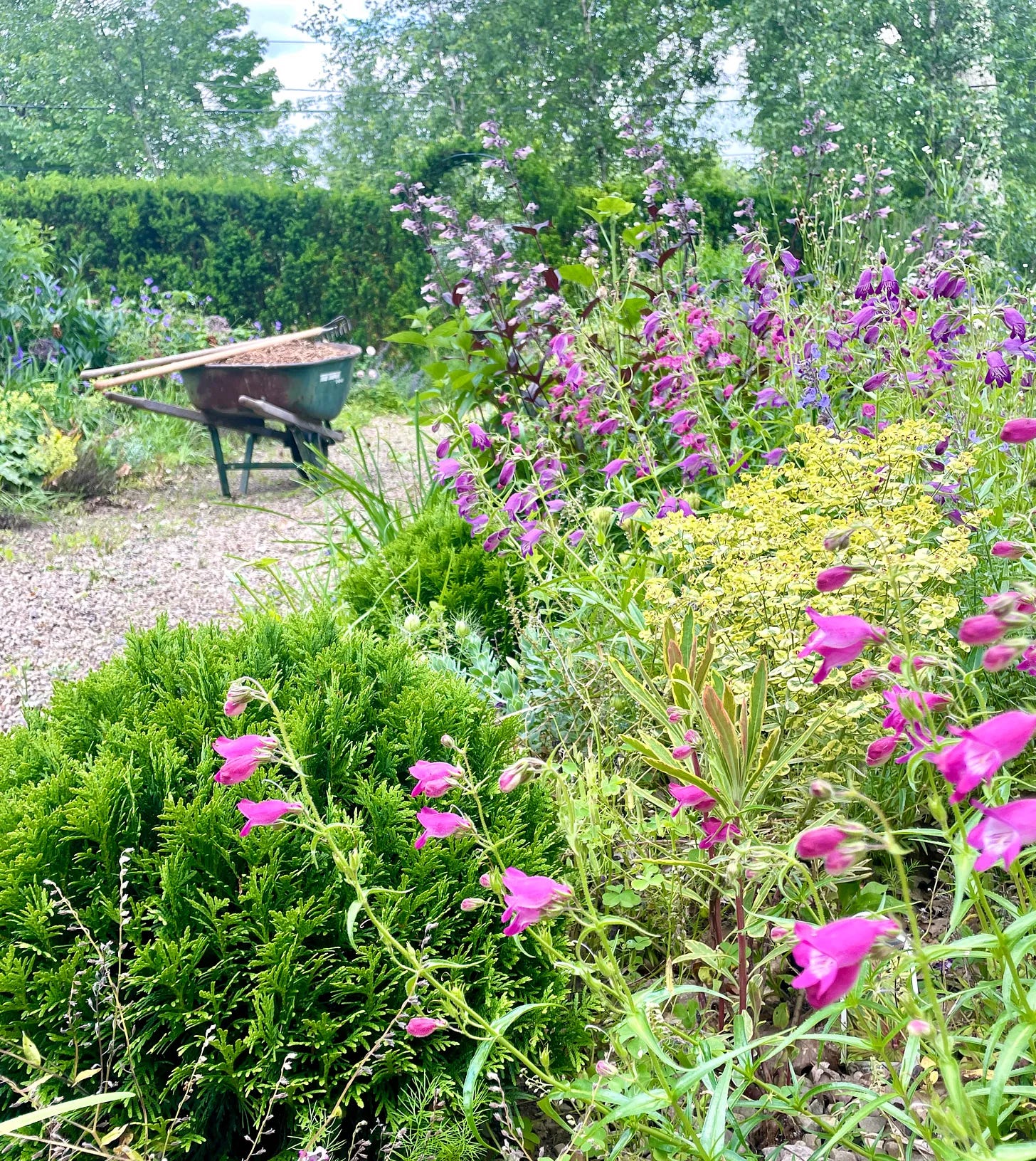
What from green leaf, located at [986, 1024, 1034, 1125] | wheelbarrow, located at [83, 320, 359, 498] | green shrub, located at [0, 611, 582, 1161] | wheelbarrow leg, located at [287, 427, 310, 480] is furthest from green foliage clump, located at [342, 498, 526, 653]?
wheelbarrow leg, located at [287, 427, 310, 480]

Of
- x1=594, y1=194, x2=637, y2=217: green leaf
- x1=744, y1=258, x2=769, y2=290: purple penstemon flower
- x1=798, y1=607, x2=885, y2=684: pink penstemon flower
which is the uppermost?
x1=594, y1=194, x2=637, y2=217: green leaf

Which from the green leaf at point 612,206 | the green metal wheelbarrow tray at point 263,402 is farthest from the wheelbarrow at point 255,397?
the green leaf at point 612,206

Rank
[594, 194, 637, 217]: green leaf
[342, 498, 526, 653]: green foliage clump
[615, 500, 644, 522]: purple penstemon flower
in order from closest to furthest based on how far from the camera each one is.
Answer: [615, 500, 644, 522]: purple penstemon flower
[342, 498, 526, 653]: green foliage clump
[594, 194, 637, 217]: green leaf

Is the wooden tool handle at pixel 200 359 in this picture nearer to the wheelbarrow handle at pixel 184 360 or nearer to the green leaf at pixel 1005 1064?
the wheelbarrow handle at pixel 184 360

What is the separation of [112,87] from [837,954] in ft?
104

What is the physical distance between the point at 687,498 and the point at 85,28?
31149 millimetres

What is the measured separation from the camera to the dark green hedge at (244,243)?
36.9ft

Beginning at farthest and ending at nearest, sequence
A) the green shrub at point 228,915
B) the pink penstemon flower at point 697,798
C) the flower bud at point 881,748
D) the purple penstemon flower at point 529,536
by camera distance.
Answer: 1. the purple penstemon flower at point 529,536
2. the green shrub at point 228,915
3. the pink penstemon flower at point 697,798
4. the flower bud at point 881,748

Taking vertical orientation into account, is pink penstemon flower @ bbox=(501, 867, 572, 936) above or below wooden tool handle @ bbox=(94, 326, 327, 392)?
below

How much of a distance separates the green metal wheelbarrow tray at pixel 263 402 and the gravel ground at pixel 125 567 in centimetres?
39

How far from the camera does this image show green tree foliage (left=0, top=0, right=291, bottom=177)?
2648cm

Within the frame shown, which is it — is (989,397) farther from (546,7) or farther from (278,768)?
(546,7)

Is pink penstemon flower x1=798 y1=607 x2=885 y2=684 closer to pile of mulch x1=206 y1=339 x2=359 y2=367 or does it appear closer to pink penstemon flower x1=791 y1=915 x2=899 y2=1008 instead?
pink penstemon flower x1=791 y1=915 x2=899 y2=1008

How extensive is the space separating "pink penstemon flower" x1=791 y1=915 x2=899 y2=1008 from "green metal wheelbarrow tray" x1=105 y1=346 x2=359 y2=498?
5889mm
